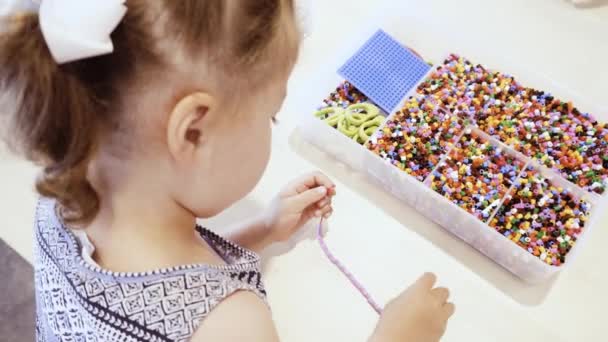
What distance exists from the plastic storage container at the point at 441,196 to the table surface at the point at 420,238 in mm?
16

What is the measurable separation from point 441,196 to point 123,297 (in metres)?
0.44

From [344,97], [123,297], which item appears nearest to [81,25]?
[123,297]

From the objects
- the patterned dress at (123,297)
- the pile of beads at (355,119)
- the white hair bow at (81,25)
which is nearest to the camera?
the white hair bow at (81,25)

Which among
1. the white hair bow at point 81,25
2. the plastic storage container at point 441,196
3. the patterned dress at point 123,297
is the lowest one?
the patterned dress at point 123,297

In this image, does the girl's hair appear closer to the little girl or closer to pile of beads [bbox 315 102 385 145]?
the little girl

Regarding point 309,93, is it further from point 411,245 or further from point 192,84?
point 192,84

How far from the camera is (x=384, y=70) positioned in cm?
90

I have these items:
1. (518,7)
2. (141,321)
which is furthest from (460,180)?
(141,321)

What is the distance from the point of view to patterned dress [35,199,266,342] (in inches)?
20.6

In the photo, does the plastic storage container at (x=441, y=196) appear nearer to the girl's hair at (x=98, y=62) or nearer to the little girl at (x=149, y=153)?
the little girl at (x=149, y=153)

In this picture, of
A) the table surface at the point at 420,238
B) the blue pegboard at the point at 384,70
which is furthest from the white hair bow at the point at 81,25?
the blue pegboard at the point at 384,70

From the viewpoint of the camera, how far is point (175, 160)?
49 centimetres

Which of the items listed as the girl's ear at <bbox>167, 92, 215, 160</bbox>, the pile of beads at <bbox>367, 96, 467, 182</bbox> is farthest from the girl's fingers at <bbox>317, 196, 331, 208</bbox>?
the girl's ear at <bbox>167, 92, 215, 160</bbox>

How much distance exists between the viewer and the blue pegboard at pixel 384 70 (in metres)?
0.89
